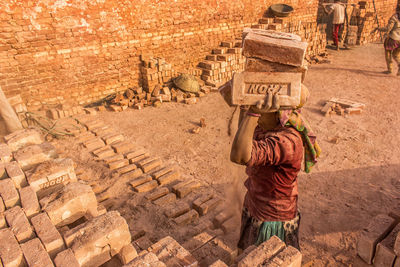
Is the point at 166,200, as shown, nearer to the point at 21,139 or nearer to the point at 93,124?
the point at 21,139

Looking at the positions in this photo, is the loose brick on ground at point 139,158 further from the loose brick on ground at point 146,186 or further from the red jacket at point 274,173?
the red jacket at point 274,173

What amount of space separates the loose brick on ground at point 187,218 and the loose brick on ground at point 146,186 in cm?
83

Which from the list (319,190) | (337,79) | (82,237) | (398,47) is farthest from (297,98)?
(398,47)

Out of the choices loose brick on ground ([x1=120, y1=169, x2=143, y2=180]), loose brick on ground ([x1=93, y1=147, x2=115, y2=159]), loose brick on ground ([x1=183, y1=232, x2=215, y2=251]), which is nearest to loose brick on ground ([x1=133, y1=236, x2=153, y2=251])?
loose brick on ground ([x1=183, y1=232, x2=215, y2=251])

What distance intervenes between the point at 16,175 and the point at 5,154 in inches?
19.7

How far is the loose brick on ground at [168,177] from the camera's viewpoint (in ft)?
14.6

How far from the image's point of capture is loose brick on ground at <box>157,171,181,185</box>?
4.46 m

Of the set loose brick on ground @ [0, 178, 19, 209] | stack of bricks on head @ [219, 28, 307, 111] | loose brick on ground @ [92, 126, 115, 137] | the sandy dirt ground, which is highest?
stack of bricks on head @ [219, 28, 307, 111]

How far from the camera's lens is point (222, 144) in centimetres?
590

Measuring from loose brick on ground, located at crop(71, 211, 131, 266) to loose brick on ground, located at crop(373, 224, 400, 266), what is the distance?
2020 mm

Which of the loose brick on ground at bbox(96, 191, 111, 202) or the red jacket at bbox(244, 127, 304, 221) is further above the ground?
the red jacket at bbox(244, 127, 304, 221)

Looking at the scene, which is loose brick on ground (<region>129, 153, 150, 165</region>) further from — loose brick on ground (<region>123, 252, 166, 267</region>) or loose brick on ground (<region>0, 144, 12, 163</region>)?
loose brick on ground (<region>123, 252, 166, 267</region>)

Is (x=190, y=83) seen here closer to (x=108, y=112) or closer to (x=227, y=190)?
(x=108, y=112)

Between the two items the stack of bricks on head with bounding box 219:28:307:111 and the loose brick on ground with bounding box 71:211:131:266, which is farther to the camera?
the loose brick on ground with bounding box 71:211:131:266
